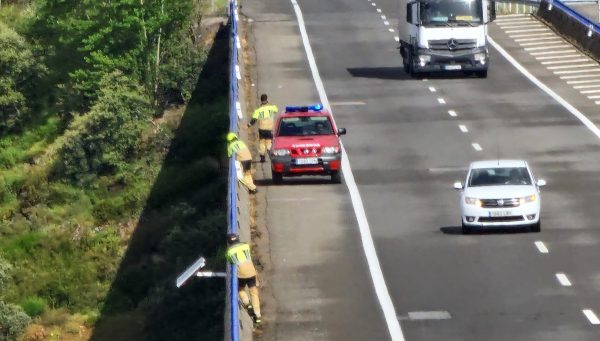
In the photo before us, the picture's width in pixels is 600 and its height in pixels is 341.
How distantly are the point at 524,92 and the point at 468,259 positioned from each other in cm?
2216

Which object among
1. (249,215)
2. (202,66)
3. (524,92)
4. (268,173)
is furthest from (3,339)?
(202,66)

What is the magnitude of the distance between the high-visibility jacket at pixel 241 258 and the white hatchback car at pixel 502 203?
7744mm

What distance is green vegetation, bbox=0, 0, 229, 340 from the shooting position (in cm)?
4634

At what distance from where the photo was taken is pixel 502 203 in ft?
101

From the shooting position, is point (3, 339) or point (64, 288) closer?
point (3, 339)

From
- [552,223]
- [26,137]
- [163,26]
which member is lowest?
[26,137]

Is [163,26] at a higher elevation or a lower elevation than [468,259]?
lower

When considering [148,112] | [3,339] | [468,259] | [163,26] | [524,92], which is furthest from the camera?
[163,26]

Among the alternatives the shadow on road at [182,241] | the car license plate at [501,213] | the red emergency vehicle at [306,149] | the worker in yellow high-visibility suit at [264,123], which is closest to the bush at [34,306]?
the shadow on road at [182,241]

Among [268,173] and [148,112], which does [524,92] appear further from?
[148,112]

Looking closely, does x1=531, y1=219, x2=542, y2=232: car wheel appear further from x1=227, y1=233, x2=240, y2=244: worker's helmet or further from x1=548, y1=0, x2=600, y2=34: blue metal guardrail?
x1=548, y1=0, x2=600, y2=34: blue metal guardrail

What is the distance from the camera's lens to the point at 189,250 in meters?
46.2

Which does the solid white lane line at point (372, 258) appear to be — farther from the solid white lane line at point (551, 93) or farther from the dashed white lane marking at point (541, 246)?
the solid white lane line at point (551, 93)

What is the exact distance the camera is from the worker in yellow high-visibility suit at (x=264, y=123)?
37.2m
